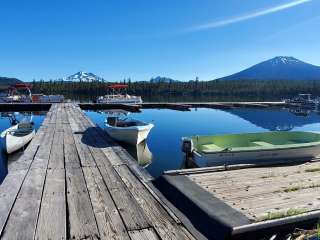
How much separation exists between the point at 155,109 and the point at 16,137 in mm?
25440

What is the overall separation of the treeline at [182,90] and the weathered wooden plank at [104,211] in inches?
2522

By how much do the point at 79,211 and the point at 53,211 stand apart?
375 millimetres

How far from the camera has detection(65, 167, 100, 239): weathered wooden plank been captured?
4.28m

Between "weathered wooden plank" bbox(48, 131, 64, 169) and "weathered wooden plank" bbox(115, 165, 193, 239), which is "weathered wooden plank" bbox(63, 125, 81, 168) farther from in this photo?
"weathered wooden plank" bbox(115, 165, 193, 239)

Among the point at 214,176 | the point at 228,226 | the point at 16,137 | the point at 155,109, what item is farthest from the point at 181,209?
the point at 155,109

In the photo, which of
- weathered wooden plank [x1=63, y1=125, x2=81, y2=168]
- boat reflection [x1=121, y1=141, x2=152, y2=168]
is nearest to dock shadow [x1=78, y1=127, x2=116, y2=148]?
weathered wooden plank [x1=63, y1=125, x2=81, y2=168]

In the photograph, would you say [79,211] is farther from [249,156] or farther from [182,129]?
[182,129]

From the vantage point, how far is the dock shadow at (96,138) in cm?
1091

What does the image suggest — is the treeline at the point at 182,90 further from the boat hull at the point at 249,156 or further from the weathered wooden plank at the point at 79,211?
the weathered wooden plank at the point at 79,211

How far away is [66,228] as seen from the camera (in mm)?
4379

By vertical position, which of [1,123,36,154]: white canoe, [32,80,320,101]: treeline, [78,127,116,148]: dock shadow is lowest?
[1,123,36,154]: white canoe

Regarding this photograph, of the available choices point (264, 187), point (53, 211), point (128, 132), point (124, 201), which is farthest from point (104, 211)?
point (128, 132)

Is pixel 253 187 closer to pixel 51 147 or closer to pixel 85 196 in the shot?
pixel 85 196

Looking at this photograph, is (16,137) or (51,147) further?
(16,137)
